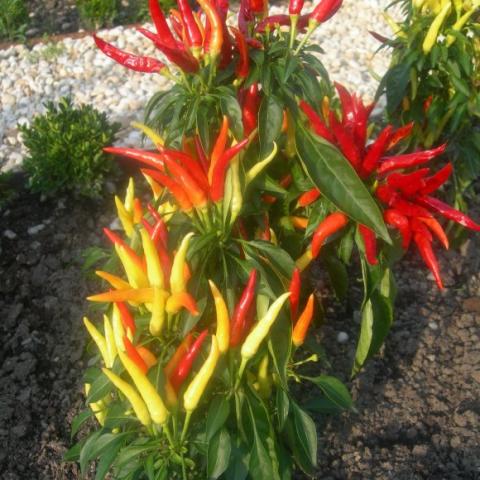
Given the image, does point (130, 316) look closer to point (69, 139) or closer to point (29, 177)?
point (69, 139)

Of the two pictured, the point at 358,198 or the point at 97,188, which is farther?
the point at 97,188

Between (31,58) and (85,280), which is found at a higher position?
(31,58)

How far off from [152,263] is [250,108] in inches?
27.0

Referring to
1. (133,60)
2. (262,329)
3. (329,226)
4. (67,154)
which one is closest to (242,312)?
(262,329)

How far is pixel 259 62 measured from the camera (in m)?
2.09

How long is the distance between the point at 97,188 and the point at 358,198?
2312 mm

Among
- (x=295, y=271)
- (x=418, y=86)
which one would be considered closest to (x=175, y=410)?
(x=295, y=271)

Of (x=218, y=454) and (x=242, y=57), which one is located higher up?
(x=242, y=57)

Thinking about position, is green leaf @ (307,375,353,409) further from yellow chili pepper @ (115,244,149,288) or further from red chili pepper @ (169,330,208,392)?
yellow chili pepper @ (115,244,149,288)

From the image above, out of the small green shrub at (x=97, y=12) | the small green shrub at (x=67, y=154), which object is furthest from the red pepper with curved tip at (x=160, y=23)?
the small green shrub at (x=97, y=12)

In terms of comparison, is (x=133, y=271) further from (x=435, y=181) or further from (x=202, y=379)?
(x=435, y=181)

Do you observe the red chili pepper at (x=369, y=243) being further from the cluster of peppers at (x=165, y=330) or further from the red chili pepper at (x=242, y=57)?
the red chili pepper at (x=242, y=57)

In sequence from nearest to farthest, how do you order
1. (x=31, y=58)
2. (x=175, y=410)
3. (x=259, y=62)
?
1. (x=175, y=410)
2. (x=259, y=62)
3. (x=31, y=58)

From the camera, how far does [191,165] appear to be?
203 cm
